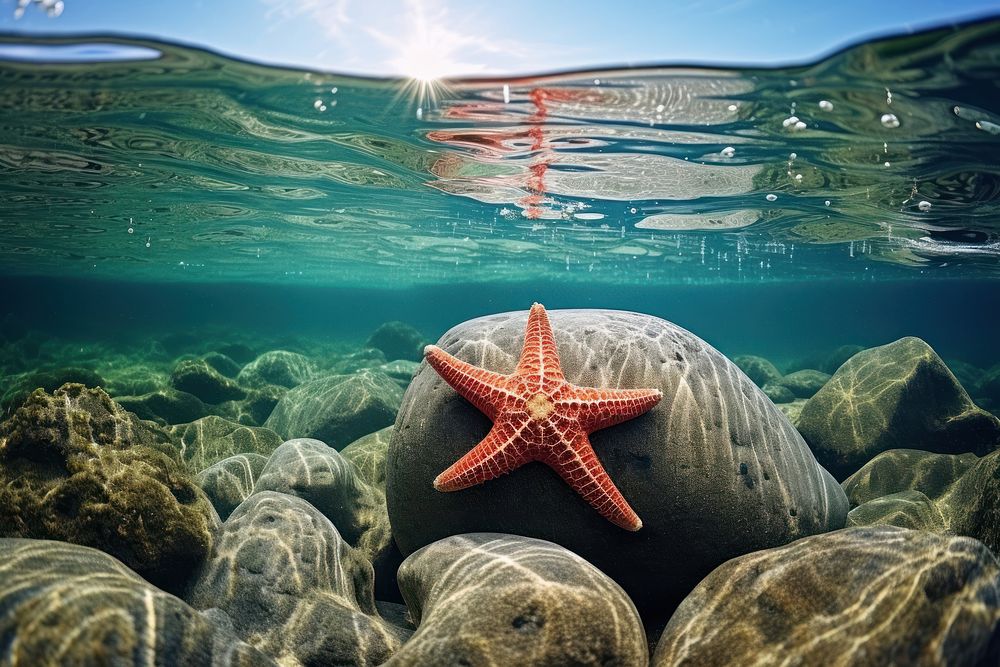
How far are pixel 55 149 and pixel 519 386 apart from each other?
15.3m

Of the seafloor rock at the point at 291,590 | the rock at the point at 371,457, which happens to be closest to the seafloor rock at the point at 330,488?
the rock at the point at 371,457

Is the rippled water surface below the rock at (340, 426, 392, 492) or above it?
above

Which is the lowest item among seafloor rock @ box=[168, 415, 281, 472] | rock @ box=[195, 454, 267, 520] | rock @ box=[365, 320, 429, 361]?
rock @ box=[365, 320, 429, 361]

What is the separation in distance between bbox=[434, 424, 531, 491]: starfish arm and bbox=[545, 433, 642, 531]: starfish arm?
1.15 ft

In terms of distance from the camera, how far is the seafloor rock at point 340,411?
35.0ft

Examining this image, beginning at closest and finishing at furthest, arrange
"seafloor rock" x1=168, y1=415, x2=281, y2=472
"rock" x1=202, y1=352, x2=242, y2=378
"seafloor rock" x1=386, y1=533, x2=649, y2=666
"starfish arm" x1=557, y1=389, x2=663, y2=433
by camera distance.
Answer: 1. "seafloor rock" x1=386, y1=533, x2=649, y2=666
2. "starfish arm" x1=557, y1=389, x2=663, y2=433
3. "seafloor rock" x1=168, y1=415, x2=281, y2=472
4. "rock" x1=202, y1=352, x2=242, y2=378

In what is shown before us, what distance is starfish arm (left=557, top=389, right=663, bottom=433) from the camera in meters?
3.88

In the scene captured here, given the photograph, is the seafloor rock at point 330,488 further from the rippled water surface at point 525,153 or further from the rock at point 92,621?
the rippled water surface at point 525,153

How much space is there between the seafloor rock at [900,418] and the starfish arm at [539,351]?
7348 millimetres

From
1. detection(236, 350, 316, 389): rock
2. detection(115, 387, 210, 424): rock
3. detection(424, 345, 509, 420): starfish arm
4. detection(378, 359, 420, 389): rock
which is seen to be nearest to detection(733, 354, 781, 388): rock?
detection(378, 359, 420, 389): rock

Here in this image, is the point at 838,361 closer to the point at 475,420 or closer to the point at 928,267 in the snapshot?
the point at 928,267

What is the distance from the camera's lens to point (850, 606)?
2.70 m

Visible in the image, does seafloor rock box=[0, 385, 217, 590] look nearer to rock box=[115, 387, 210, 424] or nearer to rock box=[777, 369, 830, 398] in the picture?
rock box=[115, 387, 210, 424]

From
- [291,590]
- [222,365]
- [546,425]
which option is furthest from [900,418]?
[222,365]
